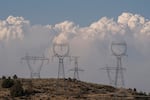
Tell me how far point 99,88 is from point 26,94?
36.0 m

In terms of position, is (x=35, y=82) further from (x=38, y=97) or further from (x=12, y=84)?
(x=38, y=97)

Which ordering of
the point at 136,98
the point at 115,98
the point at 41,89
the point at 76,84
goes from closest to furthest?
1. the point at 115,98
2. the point at 136,98
3. the point at 41,89
4. the point at 76,84

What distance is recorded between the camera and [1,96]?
5871 inches

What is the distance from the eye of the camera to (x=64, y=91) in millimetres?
166875

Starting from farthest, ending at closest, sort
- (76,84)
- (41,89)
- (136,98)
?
1. (76,84)
2. (41,89)
3. (136,98)

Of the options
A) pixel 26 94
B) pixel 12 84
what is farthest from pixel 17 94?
pixel 12 84

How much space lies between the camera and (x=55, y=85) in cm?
17712

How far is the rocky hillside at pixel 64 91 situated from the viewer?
14988 centimetres

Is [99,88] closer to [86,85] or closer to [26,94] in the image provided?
[86,85]

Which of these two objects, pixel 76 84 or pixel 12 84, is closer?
pixel 12 84

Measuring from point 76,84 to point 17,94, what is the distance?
3388cm

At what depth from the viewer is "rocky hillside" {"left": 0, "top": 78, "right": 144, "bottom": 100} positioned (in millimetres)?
149875

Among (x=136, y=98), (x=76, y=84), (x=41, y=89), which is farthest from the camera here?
(x=76, y=84)

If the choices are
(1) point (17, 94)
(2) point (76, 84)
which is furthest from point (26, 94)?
(2) point (76, 84)
